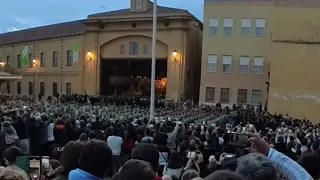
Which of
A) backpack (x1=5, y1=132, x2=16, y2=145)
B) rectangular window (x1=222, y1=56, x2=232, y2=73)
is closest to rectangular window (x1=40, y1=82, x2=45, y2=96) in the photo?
rectangular window (x1=222, y1=56, x2=232, y2=73)

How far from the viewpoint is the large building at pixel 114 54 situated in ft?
121

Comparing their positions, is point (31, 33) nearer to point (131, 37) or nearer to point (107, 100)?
point (131, 37)

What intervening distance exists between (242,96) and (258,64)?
3.06 metres

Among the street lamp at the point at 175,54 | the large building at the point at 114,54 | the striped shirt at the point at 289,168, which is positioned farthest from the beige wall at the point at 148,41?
the striped shirt at the point at 289,168

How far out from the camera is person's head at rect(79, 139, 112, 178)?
3195mm

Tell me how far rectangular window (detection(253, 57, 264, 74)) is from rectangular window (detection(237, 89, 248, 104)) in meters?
1.93

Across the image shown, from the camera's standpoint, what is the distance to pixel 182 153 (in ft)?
24.2

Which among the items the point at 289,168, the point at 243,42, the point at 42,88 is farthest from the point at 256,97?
the point at 289,168

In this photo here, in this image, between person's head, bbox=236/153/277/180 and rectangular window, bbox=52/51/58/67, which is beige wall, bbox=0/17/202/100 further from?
person's head, bbox=236/153/277/180

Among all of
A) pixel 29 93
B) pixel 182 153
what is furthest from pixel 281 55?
pixel 29 93

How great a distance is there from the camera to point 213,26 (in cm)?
3612

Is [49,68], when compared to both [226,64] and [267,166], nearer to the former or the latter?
[226,64]

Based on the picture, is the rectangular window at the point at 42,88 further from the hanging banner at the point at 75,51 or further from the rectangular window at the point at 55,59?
the hanging banner at the point at 75,51

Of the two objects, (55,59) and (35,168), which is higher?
(55,59)
